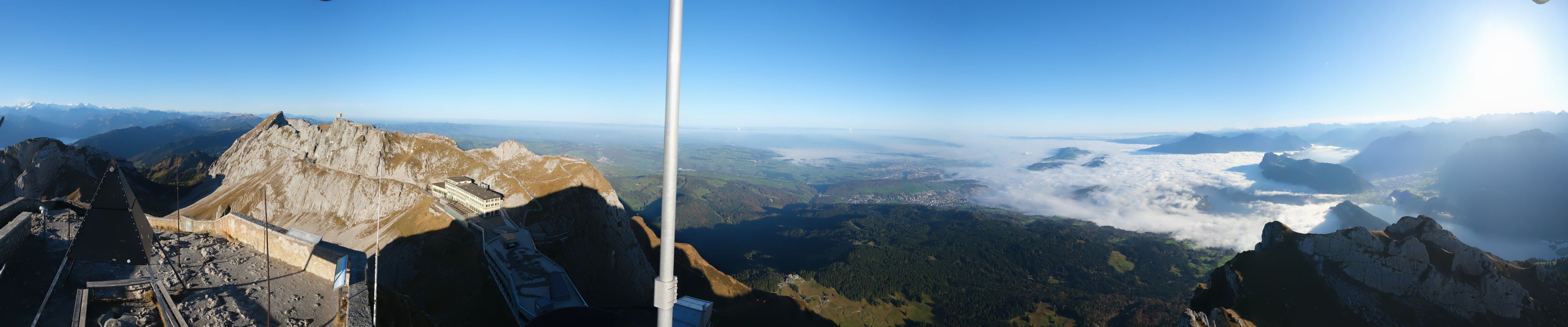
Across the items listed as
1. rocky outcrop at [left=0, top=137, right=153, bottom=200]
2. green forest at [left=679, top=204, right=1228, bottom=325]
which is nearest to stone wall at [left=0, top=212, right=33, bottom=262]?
rocky outcrop at [left=0, top=137, right=153, bottom=200]

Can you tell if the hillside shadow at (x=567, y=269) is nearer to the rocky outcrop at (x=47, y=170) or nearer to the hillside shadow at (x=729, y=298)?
the hillside shadow at (x=729, y=298)

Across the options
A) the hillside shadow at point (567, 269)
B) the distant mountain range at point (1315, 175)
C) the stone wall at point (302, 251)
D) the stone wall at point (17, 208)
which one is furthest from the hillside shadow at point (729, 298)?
the distant mountain range at point (1315, 175)

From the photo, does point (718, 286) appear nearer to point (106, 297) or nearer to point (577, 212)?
point (577, 212)

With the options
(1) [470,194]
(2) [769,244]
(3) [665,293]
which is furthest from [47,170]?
(2) [769,244]

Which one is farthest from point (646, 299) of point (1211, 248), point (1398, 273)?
point (1211, 248)

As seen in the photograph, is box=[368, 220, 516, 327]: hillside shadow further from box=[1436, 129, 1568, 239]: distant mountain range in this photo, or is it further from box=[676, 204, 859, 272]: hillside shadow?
box=[1436, 129, 1568, 239]: distant mountain range

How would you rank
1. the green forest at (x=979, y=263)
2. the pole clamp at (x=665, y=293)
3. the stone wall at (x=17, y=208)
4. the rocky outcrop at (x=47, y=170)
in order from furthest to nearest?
the green forest at (x=979, y=263), the rocky outcrop at (x=47, y=170), the stone wall at (x=17, y=208), the pole clamp at (x=665, y=293)

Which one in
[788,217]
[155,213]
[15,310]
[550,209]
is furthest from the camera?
[788,217]

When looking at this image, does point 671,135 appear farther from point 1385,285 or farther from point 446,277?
point 1385,285
